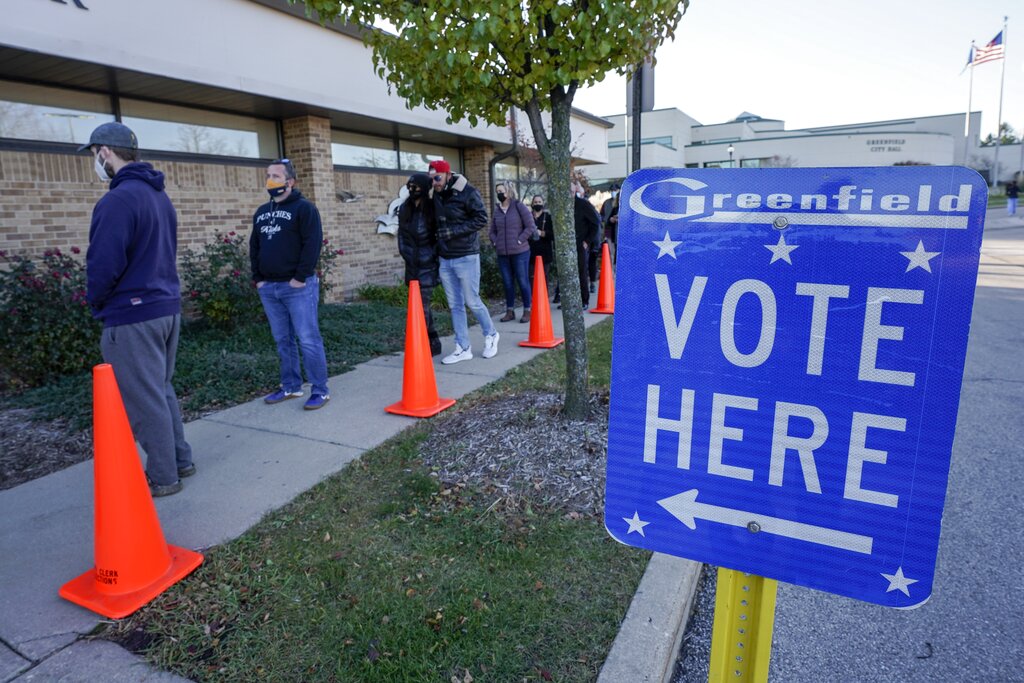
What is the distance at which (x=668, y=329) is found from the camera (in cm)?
140

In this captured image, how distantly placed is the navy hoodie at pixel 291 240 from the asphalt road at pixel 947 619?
11.9 ft

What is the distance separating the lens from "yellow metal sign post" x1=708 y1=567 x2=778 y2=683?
4.56 ft

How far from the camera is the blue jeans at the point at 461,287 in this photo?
647 cm

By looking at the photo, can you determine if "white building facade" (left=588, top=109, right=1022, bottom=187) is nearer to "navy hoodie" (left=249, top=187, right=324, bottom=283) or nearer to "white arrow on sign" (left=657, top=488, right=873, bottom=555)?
"navy hoodie" (left=249, top=187, right=324, bottom=283)

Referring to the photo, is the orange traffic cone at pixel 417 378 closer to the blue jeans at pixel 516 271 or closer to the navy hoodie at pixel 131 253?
the navy hoodie at pixel 131 253

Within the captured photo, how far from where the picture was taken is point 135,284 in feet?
11.4

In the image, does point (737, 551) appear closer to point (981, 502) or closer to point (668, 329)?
point (668, 329)

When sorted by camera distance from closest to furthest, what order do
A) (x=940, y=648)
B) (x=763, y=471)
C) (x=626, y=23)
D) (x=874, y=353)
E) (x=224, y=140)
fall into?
1. (x=874, y=353)
2. (x=763, y=471)
3. (x=940, y=648)
4. (x=626, y=23)
5. (x=224, y=140)

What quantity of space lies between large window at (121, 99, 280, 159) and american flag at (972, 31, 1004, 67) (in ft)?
132

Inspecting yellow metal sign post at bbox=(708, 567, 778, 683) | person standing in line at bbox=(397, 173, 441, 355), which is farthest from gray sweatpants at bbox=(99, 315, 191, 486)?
yellow metal sign post at bbox=(708, 567, 778, 683)

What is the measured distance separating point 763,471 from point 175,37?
7.81 metres

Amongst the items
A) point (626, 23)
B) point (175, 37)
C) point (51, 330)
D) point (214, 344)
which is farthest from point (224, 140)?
point (626, 23)

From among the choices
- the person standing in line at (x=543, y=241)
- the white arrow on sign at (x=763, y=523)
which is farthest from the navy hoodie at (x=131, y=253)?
the person standing in line at (x=543, y=241)

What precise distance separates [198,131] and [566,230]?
249 inches
